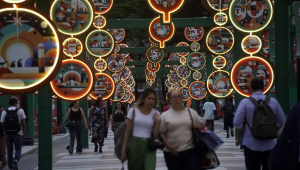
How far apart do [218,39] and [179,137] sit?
40.5 feet

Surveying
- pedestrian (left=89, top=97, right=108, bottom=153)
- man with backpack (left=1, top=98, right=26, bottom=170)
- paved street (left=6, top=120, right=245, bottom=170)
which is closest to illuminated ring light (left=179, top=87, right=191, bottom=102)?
paved street (left=6, top=120, right=245, bottom=170)

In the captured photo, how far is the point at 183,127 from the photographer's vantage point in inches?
356

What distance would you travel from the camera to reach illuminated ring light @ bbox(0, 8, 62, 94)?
20.2ft

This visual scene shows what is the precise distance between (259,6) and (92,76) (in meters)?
4.75

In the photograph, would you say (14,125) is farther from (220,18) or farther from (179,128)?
(179,128)

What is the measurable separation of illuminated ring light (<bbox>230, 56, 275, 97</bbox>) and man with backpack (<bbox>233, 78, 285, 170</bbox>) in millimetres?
3860

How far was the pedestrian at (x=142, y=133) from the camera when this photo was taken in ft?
30.4

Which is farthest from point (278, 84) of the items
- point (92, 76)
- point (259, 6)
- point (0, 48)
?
point (0, 48)

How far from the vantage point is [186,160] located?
9016 mm

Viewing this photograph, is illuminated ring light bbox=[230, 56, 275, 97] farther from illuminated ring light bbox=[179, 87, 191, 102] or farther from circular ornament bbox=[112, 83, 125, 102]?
illuminated ring light bbox=[179, 87, 191, 102]

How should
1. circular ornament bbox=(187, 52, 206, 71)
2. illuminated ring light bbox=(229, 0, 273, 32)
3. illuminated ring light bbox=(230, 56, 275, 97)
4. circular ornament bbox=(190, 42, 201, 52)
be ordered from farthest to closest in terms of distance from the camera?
circular ornament bbox=(187, 52, 206, 71)
circular ornament bbox=(190, 42, 201, 52)
illuminated ring light bbox=(229, 0, 273, 32)
illuminated ring light bbox=(230, 56, 275, 97)

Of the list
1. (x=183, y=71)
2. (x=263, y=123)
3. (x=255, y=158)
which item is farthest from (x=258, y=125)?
(x=183, y=71)

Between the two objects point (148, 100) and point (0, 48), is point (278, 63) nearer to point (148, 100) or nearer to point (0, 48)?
point (148, 100)

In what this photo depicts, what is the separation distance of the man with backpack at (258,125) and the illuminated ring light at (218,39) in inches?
452
